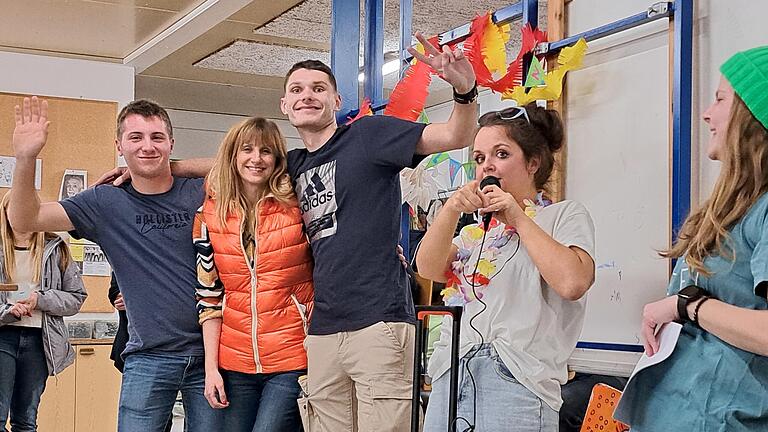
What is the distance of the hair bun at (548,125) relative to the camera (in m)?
2.29

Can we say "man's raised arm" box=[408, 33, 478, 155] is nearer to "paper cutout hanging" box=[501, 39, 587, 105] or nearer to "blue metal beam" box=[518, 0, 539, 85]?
"paper cutout hanging" box=[501, 39, 587, 105]

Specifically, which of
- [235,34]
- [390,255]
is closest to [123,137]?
[390,255]

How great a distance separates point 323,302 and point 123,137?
0.90 metres

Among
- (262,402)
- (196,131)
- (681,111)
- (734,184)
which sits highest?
(196,131)

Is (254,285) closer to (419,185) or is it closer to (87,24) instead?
(419,185)

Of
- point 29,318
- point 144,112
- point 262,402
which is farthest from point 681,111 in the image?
point 29,318

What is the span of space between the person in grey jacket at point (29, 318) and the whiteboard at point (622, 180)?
2.82 m

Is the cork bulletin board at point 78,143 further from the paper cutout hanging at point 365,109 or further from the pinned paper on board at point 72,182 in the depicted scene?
the paper cutout hanging at point 365,109

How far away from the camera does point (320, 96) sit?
A: 287cm

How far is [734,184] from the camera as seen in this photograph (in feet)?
5.46

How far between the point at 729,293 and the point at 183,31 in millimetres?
5426

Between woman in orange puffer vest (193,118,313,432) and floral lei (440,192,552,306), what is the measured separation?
0.62m

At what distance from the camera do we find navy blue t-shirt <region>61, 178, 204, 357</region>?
2992 millimetres

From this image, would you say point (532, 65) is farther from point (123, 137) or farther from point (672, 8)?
point (123, 137)
